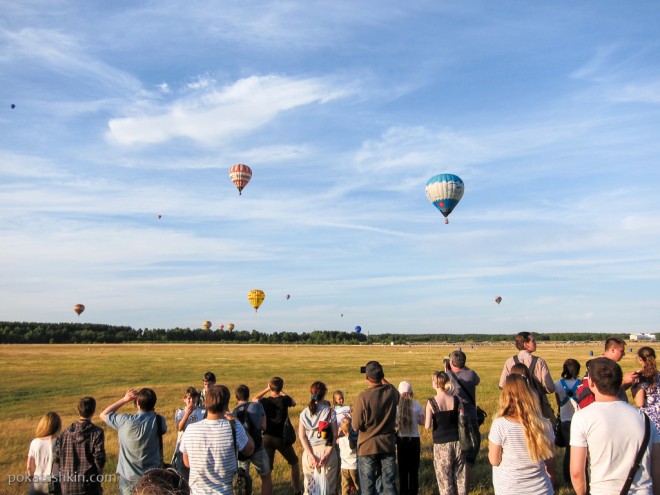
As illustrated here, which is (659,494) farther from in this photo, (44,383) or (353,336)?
(353,336)

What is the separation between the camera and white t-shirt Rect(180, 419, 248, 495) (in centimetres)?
532

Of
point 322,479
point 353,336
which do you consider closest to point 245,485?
point 322,479

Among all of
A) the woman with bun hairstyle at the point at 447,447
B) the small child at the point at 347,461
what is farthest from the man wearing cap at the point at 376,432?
the small child at the point at 347,461

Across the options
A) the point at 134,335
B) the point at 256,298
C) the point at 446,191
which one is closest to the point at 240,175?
the point at 446,191

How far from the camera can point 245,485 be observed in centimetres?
657

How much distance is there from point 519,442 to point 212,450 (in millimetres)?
2910

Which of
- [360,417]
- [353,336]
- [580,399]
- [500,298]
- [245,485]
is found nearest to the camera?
[245,485]

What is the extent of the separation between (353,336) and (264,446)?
14382cm

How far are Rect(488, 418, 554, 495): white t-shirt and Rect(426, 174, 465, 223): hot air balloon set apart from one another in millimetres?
32383

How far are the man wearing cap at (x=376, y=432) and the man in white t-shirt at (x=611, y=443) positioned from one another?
2.90 m

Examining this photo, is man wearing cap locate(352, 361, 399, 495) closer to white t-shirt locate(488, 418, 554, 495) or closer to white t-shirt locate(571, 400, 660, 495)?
white t-shirt locate(488, 418, 554, 495)

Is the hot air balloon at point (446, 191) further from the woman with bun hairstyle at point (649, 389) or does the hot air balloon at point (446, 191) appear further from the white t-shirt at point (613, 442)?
the white t-shirt at point (613, 442)

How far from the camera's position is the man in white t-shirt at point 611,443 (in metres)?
4.36

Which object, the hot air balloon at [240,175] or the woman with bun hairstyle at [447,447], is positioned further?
the hot air balloon at [240,175]
